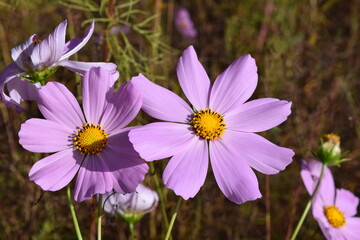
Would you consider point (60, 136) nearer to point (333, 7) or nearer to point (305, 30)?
point (305, 30)

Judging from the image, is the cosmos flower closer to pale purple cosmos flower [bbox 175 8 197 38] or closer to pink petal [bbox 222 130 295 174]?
pink petal [bbox 222 130 295 174]

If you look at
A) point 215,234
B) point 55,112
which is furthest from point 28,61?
point 215,234

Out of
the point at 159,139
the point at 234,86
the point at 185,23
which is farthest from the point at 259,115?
the point at 185,23

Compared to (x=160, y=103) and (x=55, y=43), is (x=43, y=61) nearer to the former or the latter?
(x=55, y=43)

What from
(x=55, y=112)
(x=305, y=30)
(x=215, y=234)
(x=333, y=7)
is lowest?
(x=215, y=234)

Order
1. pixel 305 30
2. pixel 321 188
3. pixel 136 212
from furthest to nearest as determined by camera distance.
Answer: pixel 305 30 < pixel 321 188 < pixel 136 212

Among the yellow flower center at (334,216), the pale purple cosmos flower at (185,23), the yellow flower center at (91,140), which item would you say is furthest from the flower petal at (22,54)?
the pale purple cosmos flower at (185,23)
